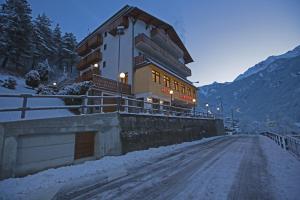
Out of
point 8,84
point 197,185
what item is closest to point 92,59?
point 8,84

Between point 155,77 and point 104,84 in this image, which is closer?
point 104,84

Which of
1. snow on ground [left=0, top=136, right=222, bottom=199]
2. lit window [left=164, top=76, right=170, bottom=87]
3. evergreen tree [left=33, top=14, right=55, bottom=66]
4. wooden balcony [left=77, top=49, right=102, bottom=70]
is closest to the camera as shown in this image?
snow on ground [left=0, top=136, right=222, bottom=199]

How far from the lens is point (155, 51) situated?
28094mm

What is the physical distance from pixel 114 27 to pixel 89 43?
7696 mm

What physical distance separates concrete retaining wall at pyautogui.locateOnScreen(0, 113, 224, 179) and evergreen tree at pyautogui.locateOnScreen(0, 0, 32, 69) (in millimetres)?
36845

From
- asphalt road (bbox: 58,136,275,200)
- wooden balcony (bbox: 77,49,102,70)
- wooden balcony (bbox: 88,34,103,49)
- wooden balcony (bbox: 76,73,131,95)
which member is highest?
wooden balcony (bbox: 88,34,103,49)

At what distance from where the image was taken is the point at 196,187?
5562 mm

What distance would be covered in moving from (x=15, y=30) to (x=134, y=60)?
27.9 meters

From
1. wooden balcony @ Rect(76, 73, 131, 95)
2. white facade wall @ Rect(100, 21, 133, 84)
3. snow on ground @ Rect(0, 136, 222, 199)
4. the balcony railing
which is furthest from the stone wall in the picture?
the balcony railing

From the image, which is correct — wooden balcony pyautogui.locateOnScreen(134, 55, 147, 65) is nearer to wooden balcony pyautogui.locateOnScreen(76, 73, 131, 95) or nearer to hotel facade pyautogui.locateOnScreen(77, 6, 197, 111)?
hotel facade pyautogui.locateOnScreen(77, 6, 197, 111)

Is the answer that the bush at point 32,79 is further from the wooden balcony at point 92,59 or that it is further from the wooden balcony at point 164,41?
the wooden balcony at point 164,41

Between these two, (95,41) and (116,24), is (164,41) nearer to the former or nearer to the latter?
(116,24)

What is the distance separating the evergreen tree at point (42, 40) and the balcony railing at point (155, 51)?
3340 centimetres

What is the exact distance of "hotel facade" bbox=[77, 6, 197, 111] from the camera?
2308 centimetres
